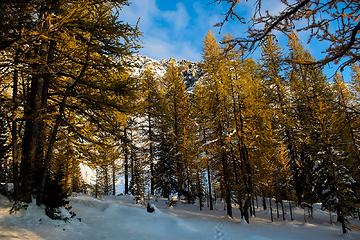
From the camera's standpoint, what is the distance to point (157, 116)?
12562mm

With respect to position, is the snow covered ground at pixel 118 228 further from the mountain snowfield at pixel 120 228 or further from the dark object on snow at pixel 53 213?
the dark object on snow at pixel 53 213

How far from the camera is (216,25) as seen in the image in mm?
3754

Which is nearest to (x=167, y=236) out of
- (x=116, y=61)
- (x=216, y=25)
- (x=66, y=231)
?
(x=66, y=231)

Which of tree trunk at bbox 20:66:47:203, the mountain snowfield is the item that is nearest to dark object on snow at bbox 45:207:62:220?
the mountain snowfield

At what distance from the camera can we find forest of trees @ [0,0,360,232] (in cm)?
864

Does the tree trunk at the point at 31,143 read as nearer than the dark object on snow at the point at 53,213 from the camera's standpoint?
Yes

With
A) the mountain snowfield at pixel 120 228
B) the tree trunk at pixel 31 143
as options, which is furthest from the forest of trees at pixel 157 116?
the mountain snowfield at pixel 120 228

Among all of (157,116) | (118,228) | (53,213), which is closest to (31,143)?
(53,213)

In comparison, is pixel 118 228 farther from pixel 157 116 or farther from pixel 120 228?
pixel 157 116

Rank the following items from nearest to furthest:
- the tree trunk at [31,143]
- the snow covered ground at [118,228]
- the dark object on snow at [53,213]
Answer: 1. the snow covered ground at [118,228]
2. the tree trunk at [31,143]
3. the dark object on snow at [53,213]

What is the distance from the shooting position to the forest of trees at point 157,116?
28.3 feet

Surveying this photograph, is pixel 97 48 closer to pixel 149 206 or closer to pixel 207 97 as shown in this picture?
pixel 149 206

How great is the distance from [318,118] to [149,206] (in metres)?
11.5

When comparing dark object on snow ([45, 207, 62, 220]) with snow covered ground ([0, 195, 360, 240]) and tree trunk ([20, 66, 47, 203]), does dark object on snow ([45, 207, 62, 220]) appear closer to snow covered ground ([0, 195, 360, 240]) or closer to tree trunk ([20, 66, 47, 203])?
snow covered ground ([0, 195, 360, 240])
